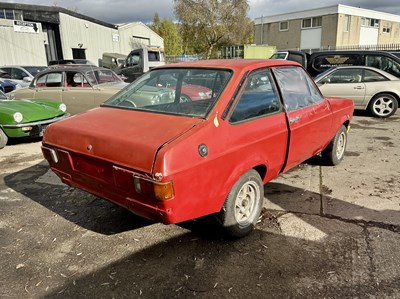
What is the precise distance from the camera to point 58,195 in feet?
14.0

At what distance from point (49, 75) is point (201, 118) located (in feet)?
24.8

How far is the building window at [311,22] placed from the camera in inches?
1702

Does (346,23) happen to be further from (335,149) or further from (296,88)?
(296,88)

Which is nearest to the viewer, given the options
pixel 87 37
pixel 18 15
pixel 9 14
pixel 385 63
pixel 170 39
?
pixel 385 63

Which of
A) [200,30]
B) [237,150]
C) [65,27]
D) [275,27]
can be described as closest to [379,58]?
[237,150]

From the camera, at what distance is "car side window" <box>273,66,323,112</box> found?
3.66 meters

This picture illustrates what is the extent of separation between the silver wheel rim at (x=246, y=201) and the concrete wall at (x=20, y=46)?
77.2 feet

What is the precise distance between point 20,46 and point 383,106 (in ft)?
73.8

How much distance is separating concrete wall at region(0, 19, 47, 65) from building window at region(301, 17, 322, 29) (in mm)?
33018

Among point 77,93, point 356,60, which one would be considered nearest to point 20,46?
point 77,93

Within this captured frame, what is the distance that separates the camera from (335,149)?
4973 mm

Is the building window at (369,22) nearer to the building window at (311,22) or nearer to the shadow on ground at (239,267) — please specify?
the building window at (311,22)

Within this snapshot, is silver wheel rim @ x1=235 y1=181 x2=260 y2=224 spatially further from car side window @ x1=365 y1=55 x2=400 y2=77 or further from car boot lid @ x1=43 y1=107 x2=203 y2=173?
car side window @ x1=365 y1=55 x2=400 y2=77

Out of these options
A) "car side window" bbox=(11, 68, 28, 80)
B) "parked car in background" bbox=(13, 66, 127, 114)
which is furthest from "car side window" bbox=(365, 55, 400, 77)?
"car side window" bbox=(11, 68, 28, 80)
